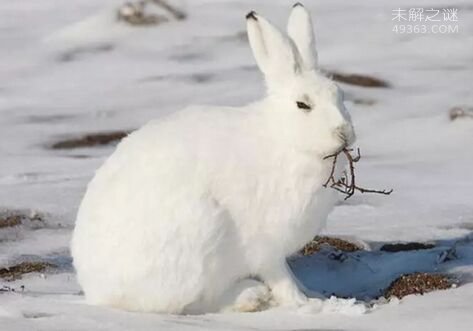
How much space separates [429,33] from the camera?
→ 17.1 m

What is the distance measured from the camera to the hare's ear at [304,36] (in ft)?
16.5

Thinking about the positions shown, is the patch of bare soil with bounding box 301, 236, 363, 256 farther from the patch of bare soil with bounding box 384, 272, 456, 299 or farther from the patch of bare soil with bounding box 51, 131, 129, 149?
the patch of bare soil with bounding box 51, 131, 129, 149

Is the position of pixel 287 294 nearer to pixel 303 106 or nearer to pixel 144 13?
pixel 303 106

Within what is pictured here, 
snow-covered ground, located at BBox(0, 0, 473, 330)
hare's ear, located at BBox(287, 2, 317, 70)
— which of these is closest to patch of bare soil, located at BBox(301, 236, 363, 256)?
snow-covered ground, located at BBox(0, 0, 473, 330)

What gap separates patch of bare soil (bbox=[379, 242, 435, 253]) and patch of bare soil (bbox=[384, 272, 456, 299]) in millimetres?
901

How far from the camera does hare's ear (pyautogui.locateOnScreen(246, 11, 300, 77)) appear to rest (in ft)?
15.9

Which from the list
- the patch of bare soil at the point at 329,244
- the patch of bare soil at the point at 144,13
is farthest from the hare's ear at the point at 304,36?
the patch of bare soil at the point at 144,13

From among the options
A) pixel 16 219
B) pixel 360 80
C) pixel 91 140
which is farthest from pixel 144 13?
pixel 16 219

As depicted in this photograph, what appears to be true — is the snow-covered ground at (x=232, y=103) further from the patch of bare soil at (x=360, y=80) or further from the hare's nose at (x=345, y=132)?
the hare's nose at (x=345, y=132)

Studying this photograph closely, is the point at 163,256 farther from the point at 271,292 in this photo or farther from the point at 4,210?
the point at 4,210

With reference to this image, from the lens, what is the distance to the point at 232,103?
1335 cm

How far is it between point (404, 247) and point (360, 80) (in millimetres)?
7951

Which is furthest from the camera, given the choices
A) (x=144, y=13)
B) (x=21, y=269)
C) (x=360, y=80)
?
(x=144, y=13)

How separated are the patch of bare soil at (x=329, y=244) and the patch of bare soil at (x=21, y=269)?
1.55 meters
